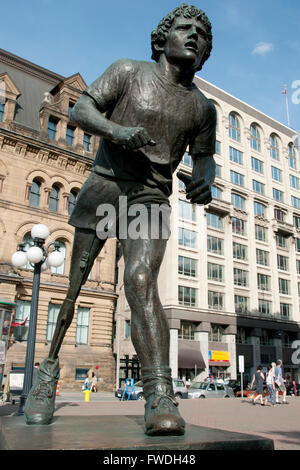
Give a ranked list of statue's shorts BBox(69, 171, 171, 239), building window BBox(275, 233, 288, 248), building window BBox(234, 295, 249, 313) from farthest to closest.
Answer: building window BBox(275, 233, 288, 248)
building window BBox(234, 295, 249, 313)
statue's shorts BBox(69, 171, 171, 239)

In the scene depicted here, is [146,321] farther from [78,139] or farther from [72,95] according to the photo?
[72,95]

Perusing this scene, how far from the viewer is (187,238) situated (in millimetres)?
45219

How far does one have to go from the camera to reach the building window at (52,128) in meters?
33.1

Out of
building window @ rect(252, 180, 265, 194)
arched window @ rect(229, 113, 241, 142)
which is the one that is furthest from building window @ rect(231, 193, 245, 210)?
arched window @ rect(229, 113, 241, 142)

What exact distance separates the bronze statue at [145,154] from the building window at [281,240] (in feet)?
178

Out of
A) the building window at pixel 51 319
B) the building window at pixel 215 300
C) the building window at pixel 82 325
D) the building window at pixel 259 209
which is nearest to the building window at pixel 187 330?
the building window at pixel 215 300

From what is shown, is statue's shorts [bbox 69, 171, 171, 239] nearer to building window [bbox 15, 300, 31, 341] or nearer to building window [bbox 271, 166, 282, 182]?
building window [bbox 15, 300, 31, 341]

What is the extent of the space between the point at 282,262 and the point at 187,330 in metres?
18.8

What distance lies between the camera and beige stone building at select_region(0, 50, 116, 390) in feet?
93.5

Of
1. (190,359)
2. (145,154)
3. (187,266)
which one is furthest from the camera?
(187,266)

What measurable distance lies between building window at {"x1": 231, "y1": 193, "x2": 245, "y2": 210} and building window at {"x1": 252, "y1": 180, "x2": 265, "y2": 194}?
9.73 ft

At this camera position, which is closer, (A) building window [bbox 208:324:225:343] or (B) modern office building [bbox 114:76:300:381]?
(B) modern office building [bbox 114:76:300:381]

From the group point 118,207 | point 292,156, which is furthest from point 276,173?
point 118,207

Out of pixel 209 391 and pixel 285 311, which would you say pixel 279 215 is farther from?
pixel 209 391
